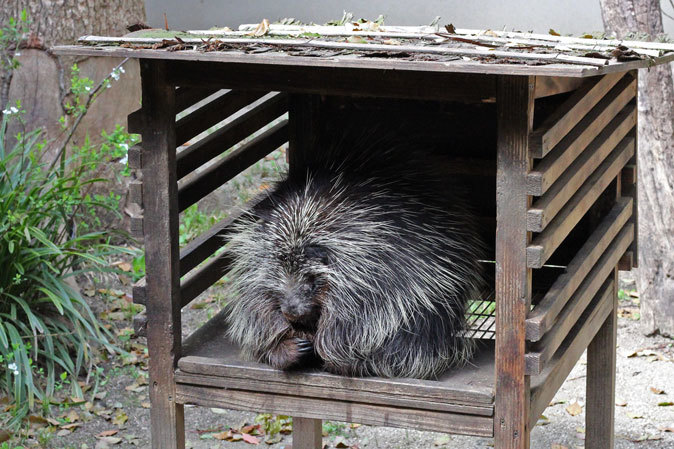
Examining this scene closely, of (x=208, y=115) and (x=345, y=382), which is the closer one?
(x=345, y=382)

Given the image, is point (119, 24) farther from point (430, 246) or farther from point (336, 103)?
point (430, 246)

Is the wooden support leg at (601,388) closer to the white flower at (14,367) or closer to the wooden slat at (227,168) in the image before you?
the wooden slat at (227,168)

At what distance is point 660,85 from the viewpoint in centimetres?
490

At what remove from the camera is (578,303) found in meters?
2.75

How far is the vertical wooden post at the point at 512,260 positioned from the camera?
2172 mm

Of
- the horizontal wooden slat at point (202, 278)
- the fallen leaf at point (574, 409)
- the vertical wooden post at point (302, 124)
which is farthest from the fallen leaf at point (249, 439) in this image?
the fallen leaf at point (574, 409)

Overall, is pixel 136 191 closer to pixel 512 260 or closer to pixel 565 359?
pixel 512 260

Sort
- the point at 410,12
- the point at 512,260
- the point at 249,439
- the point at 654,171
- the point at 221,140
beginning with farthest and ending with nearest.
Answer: the point at 410,12 < the point at 654,171 < the point at 249,439 < the point at 221,140 < the point at 512,260

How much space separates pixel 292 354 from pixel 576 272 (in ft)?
2.83

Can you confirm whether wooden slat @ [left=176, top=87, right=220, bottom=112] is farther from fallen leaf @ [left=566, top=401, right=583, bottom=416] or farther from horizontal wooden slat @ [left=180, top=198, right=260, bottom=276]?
fallen leaf @ [left=566, top=401, right=583, bottom=416]

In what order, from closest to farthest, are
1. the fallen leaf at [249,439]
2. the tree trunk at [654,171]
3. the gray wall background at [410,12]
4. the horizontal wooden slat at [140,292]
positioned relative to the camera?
the horizontal wooden slat at [140,292], the fallen leaf at [249,439], the tree trunk at [654,171], the gray wall background at [410,12]

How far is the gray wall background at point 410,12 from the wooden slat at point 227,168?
4.68 m

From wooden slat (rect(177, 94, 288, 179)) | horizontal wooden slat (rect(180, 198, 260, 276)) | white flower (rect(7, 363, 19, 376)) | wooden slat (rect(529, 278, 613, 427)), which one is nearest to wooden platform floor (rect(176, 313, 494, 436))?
wooden slat (rect(529, 278, 613, 427))

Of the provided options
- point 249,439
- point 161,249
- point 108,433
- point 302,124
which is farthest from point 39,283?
point 161,249
